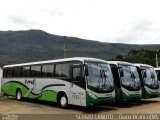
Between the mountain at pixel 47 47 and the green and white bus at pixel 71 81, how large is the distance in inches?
4833

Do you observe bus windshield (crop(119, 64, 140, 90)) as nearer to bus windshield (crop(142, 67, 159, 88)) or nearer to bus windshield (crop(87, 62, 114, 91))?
bus windshield (crop(142, 67, 159, 88))

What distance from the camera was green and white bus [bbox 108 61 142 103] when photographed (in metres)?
18.5

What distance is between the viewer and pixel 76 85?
16.6 meters

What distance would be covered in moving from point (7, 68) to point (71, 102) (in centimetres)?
959

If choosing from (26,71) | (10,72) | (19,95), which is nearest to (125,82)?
(26,71)

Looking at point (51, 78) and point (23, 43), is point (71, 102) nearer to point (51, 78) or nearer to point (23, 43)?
point (51, 78)

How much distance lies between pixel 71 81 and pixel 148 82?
19.1ft

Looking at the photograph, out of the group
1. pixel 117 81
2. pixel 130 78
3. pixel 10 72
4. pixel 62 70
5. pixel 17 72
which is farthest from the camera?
pixel 10 72

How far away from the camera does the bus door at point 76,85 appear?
1633 centimetres

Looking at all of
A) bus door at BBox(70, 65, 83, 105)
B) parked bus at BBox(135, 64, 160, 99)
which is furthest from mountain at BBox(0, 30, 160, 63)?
bus door at BBox(70, 65, 83, 105)

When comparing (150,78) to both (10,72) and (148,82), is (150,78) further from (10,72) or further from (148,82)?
(10,72)

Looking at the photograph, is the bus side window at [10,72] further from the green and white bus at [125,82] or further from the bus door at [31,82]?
the green and white bus at [125,82]

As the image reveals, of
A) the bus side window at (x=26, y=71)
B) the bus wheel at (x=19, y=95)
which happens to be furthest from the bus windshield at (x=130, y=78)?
the bus wheel at (x=19, y=95)

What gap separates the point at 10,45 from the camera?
176875mm
